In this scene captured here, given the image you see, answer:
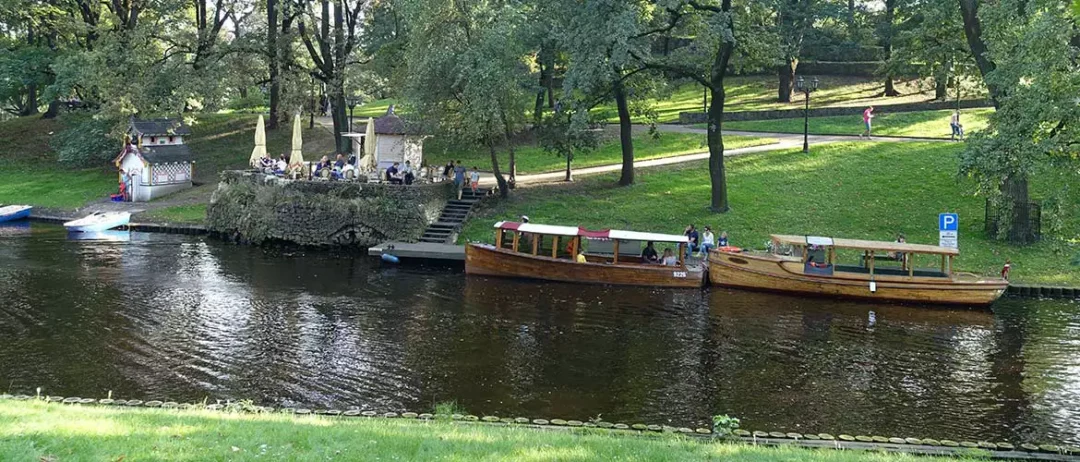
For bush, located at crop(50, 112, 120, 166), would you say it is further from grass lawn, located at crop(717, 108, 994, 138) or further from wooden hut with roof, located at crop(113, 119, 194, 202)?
grass lawn, located at crop(717, 108, 994, 138)

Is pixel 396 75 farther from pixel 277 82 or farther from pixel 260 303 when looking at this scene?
pixel 260 303

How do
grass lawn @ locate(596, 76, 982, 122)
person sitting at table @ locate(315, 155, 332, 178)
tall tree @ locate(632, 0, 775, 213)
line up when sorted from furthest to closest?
grass lawn @ locate(596, 76, 982, 122) < person sitting at table @ locate(315, 155, 332, 178) < tall tree @ locate(632, 0, 775, 213)

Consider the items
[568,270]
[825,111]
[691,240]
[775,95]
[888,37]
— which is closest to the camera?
[568,270]

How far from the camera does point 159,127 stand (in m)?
49.0

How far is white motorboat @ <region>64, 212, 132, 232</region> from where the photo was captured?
39.8 metres

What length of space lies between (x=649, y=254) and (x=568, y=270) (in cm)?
307

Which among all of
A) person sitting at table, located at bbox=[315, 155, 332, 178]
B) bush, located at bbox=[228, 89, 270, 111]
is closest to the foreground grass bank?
person sitting at table, located at bbox=[315, 155, 332, 178]

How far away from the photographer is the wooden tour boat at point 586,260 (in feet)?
102

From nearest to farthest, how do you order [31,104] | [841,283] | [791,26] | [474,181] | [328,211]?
1. [841,283]
2. [328,211]
3. [474,181]
4. [791,26]
5. [31,104]

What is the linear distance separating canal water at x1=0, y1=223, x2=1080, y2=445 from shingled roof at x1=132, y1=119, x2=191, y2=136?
54.5 ft

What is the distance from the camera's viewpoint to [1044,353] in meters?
22.8

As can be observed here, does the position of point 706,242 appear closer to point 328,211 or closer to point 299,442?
point 328,211

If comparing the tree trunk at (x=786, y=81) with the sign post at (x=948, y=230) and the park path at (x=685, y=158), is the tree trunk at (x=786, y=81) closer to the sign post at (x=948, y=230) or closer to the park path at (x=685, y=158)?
the park path at (x=685, y=158)

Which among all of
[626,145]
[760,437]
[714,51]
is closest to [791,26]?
[626,145]
